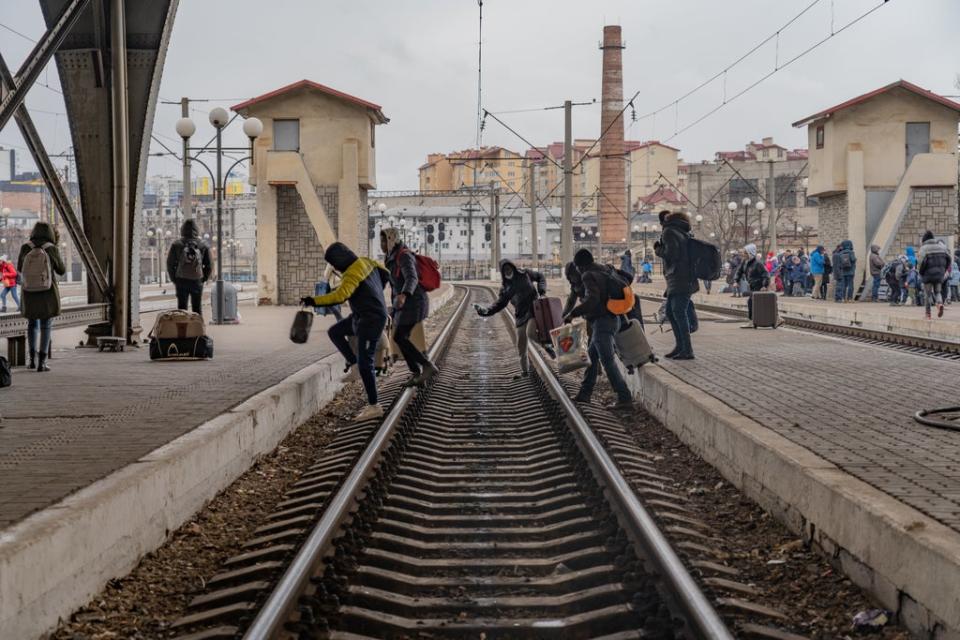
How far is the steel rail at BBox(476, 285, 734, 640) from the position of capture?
447cm

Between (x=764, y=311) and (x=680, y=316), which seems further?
(x=764, y=311)

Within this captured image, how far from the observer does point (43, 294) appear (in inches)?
529

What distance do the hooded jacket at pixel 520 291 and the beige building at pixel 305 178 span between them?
20.3 metres

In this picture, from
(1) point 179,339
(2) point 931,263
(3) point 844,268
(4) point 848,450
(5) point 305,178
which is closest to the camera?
(4) point 848,450

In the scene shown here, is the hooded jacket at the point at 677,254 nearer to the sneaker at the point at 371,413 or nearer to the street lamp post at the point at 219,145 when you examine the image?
the sneaker at the point at 371,413

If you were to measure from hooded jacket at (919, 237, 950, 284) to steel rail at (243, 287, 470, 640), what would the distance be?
15.9 m

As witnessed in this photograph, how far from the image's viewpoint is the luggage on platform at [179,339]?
15062 millimetres

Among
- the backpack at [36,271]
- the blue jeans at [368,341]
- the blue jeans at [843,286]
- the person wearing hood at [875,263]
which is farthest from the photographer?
the blue jeans at [843,286]

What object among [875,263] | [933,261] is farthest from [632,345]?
[875,263]

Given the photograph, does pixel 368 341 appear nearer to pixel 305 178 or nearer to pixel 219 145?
pixel 219 145

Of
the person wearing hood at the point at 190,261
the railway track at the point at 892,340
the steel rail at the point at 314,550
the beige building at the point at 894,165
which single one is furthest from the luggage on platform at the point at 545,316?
the beige building at the point at 894,165

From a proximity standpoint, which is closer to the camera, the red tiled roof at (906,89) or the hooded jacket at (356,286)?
the hooded jacket at (356,286)

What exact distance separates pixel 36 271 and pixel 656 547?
999cm

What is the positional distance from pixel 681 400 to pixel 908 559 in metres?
5.68
